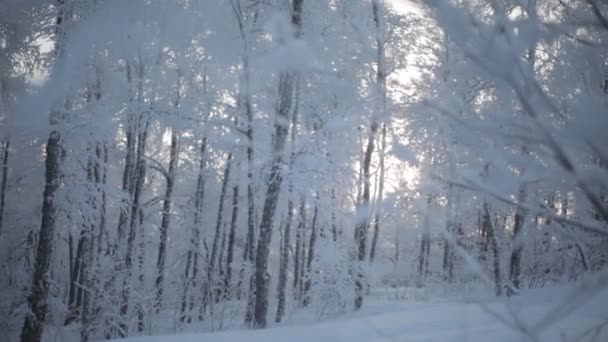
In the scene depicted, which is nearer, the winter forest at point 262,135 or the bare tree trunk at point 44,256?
the winter forest at point 262,135

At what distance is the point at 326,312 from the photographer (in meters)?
8.99

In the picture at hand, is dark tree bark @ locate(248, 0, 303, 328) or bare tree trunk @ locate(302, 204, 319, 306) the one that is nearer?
dark tree bark @ locate(248, 0, 303, 328)

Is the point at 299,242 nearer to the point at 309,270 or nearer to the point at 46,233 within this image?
the point at 309,270

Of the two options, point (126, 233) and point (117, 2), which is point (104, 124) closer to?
point (117, 2)

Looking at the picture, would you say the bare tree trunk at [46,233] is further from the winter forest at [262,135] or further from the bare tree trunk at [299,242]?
the bare tree trunk at [299,242]

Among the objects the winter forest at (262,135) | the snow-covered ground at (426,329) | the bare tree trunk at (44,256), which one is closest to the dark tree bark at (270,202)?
the winter forest at (262,135)

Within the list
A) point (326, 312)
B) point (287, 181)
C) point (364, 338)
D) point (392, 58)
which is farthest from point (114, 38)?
point (364, 338)

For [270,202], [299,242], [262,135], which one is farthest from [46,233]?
Answer: [299,242]

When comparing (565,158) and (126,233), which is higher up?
(565,158)

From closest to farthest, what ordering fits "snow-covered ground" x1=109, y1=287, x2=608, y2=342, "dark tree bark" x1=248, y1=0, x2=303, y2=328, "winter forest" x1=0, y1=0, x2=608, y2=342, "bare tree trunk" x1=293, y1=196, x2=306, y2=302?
"snow-covered ground" x1=109, y1=287, x2=608, y2=342, "winter forest" x1=0, y1=0, x2=608, y2=342, "dark tree bark" x1=248, y1=0, x2=303, y2=328, "bare tree trunk" x1=293, y1=196, x2=306, y2=302

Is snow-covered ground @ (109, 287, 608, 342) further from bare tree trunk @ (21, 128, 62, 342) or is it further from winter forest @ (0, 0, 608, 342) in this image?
bare tree trunk @ (21, 128, 62, 342)

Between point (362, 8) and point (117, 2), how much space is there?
17.5ft

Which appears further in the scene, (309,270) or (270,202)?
(309,270)

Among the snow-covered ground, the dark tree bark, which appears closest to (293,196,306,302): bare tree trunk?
the dark tree bark
